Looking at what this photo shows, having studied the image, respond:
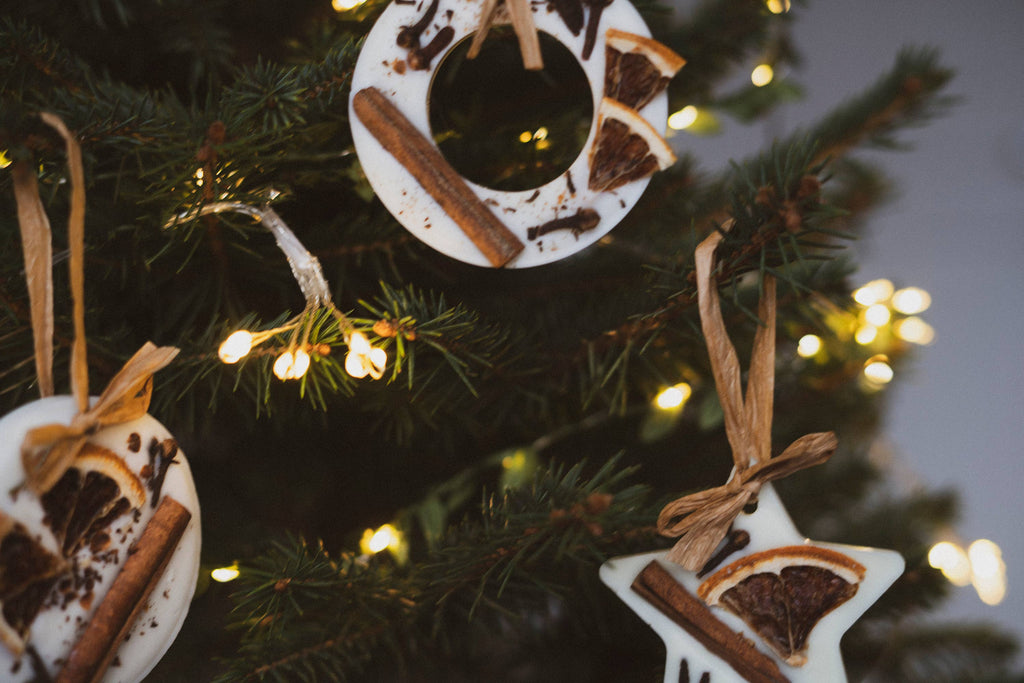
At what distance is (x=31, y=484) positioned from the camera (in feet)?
1.12

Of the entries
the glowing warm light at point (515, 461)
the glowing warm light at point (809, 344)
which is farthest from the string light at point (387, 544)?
the glowing warm light at point (809, 344)

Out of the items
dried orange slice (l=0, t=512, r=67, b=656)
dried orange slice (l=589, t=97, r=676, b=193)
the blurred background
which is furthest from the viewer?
the blurred background

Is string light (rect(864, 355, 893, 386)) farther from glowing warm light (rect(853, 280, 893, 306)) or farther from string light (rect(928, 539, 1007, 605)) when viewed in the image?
string light (rect(928, 539, 1007, 605))

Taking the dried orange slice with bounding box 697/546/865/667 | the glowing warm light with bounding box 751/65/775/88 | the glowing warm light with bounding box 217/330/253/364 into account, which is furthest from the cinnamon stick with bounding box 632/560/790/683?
the glowing warm light with bounding box 751/65/775/88

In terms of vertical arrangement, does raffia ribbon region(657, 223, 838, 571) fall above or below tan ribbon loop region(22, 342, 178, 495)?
below

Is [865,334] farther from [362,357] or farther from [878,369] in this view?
[362,357]

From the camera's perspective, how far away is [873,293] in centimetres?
71

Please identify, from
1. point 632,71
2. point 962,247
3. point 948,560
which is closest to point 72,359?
point 632,71

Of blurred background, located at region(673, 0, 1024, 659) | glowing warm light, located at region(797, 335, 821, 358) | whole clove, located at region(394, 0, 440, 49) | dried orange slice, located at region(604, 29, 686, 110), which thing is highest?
whole clove, located at region(394, 0, 440, 49)

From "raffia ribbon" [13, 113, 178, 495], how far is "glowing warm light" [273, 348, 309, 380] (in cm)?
6

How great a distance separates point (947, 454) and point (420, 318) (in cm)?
122

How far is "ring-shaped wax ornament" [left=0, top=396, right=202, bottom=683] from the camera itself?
34 cm

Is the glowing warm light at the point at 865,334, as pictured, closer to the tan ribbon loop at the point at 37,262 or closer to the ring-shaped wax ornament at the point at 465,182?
the ring-shaped wax ornament at the point at 465,182

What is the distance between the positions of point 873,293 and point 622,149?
43 cm
